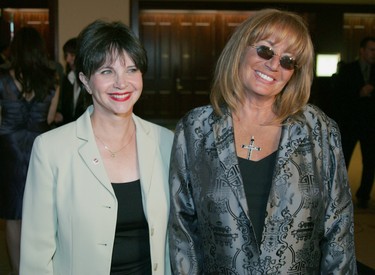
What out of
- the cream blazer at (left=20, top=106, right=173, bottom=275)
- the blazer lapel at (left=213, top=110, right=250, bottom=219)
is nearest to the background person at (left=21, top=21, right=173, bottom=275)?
the cream blazer at (left=20, top=106, right=173, bottom=275)

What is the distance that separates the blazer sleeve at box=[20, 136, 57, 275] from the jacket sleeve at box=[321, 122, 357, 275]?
1.01 meters

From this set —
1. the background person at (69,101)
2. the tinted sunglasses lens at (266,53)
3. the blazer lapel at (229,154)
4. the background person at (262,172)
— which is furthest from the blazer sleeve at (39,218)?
the background person at (69,101)

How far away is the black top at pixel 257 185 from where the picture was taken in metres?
1.93

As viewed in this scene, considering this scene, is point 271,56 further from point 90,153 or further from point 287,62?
point 90,153

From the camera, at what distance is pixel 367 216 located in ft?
21.0

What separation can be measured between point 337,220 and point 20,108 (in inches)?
111

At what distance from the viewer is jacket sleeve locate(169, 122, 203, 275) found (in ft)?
6.70

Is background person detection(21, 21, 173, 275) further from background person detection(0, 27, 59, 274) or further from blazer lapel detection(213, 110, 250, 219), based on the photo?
background person detection(0, 27, 59, 274)

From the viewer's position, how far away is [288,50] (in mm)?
1996

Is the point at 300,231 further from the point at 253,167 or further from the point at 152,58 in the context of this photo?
the point at 152,58

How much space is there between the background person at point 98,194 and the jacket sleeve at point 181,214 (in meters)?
0.06

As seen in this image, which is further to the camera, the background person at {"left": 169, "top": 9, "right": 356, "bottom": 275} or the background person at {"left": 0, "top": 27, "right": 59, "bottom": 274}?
the background person at {"left": 0, "top": 27, "right": 59, "bottom": 274}

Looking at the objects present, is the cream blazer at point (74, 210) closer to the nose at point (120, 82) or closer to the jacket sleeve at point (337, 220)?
the nose at point (120, 82)

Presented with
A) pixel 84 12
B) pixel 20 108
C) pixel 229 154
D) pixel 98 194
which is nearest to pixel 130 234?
pixel 98 194
